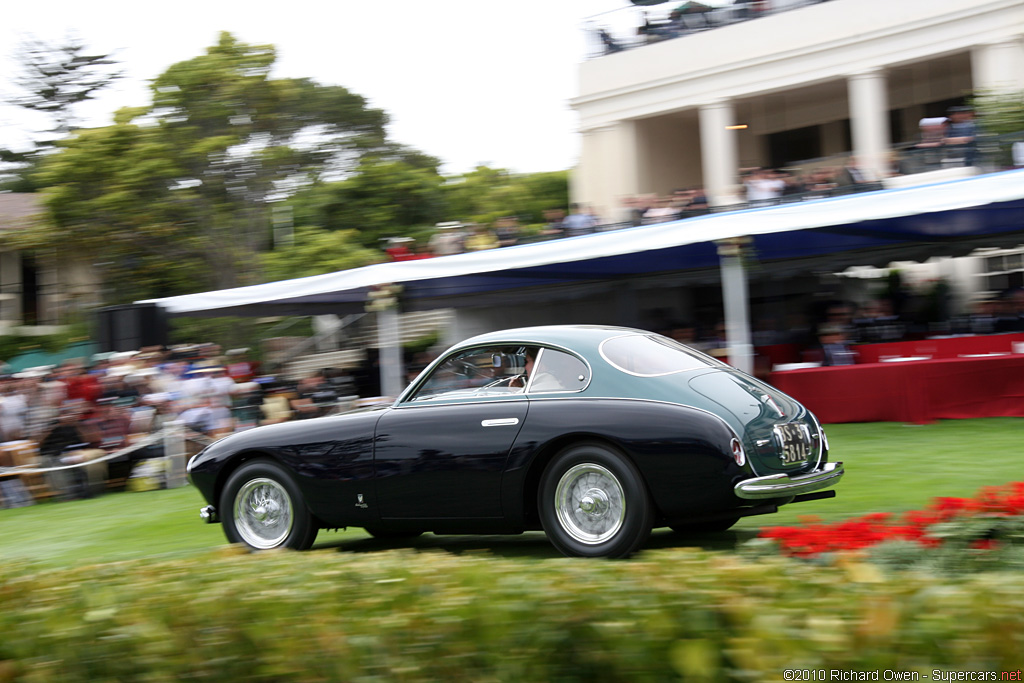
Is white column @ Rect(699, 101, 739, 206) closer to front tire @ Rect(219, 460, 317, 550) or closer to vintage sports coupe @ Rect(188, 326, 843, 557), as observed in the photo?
vintage sports coupe @ Rect(188, 326, 843, 557)

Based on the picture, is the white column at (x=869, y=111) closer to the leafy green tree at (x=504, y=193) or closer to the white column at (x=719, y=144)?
the white column at (x=719, y=144)

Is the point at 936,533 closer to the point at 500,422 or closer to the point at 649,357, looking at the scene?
the point at 649,357

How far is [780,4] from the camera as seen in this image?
859 inches

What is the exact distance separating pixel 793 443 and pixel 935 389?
6.81 m

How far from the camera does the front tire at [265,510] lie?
6941 millimetres

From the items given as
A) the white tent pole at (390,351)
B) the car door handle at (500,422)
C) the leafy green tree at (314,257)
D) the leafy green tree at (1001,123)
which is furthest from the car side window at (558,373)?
the leafy green tree at (314,257)

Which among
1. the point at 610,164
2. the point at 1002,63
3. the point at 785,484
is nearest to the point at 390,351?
the point at 785,484

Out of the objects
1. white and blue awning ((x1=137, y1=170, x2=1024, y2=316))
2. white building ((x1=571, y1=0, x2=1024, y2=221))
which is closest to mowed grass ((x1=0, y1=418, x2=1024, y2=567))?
white and blue awning ((x1=137, y1=170, x2=1024, y2=316))

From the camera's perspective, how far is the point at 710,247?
14398 mm

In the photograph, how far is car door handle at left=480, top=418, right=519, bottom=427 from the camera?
240 inches

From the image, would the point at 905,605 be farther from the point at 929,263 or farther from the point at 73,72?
the point at 73,72

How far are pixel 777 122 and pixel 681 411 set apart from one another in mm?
21614

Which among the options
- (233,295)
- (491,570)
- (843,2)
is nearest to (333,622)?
(491,570)

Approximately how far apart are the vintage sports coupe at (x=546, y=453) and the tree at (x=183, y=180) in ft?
74.1
